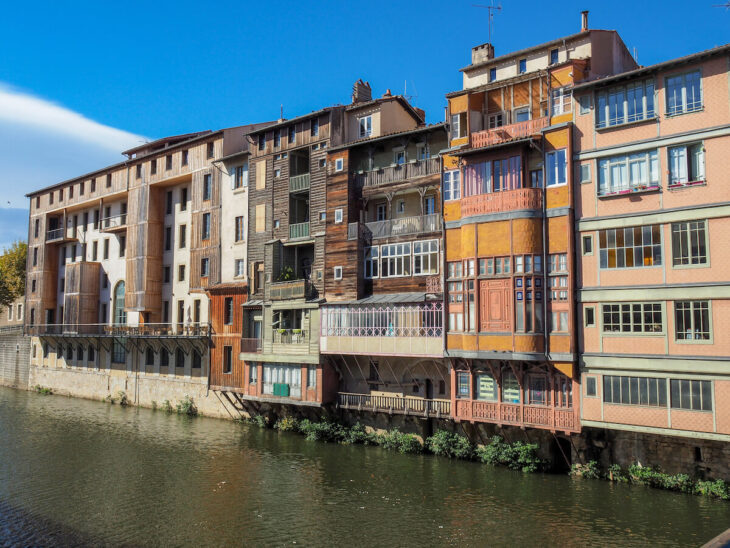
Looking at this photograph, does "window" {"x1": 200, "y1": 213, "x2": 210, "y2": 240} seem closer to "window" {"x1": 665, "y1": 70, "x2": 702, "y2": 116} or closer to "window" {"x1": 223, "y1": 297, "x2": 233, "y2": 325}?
"window" {"x1": 223, "y1": 297, "x2": 233, "y2": 325}

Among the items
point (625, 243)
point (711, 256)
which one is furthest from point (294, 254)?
point (711, 256)

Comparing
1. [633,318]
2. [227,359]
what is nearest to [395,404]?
[633,318]

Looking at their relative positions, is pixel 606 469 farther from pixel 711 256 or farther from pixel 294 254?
pixel 294 254

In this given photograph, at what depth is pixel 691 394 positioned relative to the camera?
81.5 ft

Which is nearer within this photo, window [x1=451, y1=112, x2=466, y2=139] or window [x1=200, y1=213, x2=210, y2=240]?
window [x1=451, y1=112, x2=466, y2=139]

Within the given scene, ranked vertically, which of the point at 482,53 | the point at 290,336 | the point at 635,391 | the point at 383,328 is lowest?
the point at 635,391

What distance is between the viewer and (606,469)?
27.7 meters

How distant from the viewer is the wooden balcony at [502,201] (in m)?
29.3

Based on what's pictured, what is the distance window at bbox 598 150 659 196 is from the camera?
2666 centimetres

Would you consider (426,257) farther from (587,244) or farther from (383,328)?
(587,244)

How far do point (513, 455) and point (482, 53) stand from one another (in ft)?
A: 78.2

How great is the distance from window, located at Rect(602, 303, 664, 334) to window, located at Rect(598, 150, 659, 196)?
5.06m

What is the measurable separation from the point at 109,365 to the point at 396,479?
40.5 m

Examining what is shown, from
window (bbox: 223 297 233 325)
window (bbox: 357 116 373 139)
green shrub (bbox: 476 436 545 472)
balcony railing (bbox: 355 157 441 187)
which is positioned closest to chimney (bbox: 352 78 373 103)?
window (bbox: 357 116 373 139)
